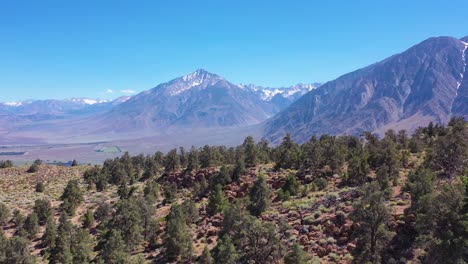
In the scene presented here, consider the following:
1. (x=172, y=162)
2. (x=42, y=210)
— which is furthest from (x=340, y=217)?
(x=172, y=162)

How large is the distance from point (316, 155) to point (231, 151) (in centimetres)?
3269

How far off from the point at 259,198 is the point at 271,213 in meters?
3.33

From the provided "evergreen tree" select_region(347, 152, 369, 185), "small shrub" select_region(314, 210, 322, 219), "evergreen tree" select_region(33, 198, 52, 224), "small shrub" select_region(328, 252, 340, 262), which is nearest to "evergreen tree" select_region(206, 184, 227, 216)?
"small shrub" select_region(314, 210, 322, 219)

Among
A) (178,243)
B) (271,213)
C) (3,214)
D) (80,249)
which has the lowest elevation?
(178,243)

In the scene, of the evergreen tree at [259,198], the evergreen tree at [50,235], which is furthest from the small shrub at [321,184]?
the evergreen tree at [50,235]

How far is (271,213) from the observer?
46.9m

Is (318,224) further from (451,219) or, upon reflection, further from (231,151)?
(231,151)

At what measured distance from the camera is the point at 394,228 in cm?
3397

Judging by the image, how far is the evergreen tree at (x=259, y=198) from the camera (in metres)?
48.3

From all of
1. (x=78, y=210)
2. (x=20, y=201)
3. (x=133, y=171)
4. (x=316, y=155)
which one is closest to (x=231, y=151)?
(x=133, y=171)

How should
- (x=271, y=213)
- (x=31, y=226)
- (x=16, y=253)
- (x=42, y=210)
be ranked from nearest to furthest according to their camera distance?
1. (x=16, y=253)
2. (x=271, y=213)
3. (x=31, y=226)
4. (x=42, y=210)

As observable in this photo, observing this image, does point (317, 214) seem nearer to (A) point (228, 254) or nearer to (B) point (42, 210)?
(A) point (228, 254)

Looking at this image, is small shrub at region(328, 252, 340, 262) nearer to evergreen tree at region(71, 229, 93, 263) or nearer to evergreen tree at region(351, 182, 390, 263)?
evergreen tree at region(351, 182, 390, 263)

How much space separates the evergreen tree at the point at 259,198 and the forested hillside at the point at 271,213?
0.15 m
